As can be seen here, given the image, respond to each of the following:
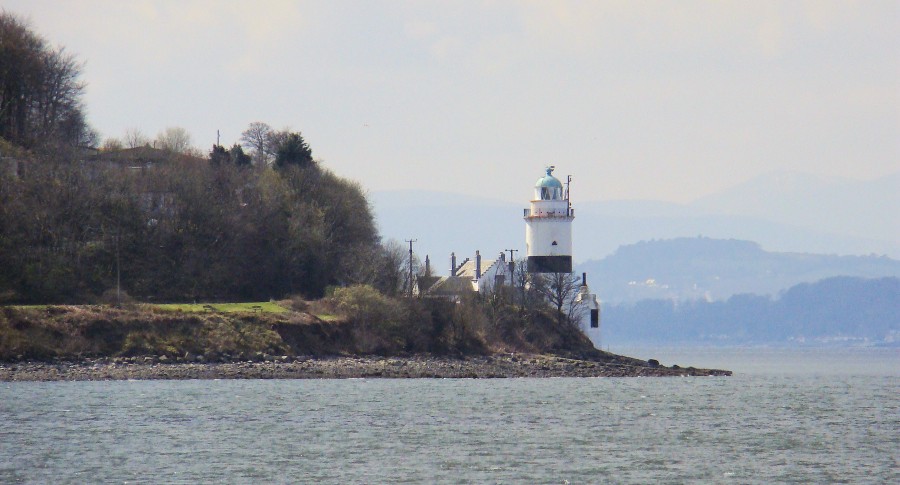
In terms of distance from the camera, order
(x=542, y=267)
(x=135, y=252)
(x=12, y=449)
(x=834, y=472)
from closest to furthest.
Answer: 1. (x=834, y=472)
2. (x=12, y=449)
3. (x=135, y=252)
4. (x=542, y=267)

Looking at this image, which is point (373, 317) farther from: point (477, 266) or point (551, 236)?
point (477, 266)

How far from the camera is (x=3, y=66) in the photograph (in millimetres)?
81938

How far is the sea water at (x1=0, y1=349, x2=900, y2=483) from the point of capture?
1337 inches

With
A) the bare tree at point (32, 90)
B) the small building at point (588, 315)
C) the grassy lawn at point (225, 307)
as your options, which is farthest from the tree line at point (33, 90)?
the small building at point (588, 315)

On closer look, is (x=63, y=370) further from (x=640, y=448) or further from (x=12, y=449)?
(x=640, y=448)

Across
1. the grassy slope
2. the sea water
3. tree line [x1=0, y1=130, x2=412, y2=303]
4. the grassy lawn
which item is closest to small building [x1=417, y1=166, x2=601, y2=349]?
tree line [x1=0, y1=130, x2=412, y2=303]

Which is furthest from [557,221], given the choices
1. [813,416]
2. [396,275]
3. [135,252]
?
[813,416]

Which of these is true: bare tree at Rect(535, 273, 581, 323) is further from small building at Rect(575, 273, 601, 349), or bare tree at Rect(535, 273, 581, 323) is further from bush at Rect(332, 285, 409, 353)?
bush at Rect(332, 285, 409, 353)

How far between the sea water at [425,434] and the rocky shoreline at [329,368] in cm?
224

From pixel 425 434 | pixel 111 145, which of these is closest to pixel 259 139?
pixel 111 145

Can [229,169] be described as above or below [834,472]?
above

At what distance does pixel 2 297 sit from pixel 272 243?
64.8ft

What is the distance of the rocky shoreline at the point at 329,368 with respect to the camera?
61656 mm

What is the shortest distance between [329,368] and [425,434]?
2643cm
